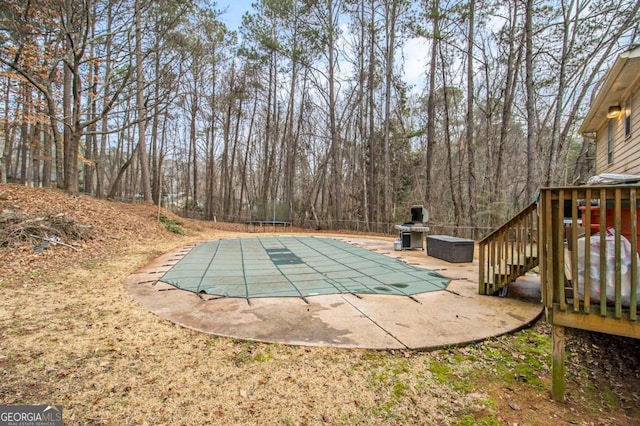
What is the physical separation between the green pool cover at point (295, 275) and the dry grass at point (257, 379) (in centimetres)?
130

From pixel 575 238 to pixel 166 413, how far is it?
2.73 meters

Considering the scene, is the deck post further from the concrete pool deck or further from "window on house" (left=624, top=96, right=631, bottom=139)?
"window on house" (left=624, top=96, right=631, bottom=139)

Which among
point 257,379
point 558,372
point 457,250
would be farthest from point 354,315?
point 457,250

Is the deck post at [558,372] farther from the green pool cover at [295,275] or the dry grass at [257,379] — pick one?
the green pool cover at [295,275]

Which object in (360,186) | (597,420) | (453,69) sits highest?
(453,69)

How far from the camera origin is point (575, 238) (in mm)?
1938

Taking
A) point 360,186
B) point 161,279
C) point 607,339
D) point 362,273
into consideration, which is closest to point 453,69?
point 360,186

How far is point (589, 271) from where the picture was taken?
189 centimetres

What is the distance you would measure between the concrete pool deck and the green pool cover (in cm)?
24

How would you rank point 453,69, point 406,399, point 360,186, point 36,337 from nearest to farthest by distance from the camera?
1. point 406,399
2. point 36,337
3. point 453,69
4. point 360,186

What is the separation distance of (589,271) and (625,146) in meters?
4.71

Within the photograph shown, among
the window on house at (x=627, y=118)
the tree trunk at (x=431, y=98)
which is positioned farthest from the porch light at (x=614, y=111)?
the tree trunk at (x=431, y=98)

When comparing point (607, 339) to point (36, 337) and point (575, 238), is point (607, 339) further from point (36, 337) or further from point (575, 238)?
point (36, 337)

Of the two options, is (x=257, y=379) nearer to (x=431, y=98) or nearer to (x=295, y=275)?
(x=295, y=275)
